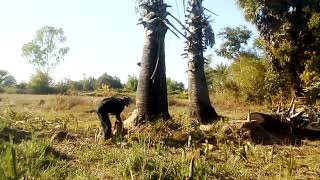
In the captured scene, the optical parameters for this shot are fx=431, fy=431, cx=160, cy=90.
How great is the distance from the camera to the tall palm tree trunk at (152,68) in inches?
405

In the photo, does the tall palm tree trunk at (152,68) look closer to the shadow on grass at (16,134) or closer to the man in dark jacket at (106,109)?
the man in dark jacket at (106,109)

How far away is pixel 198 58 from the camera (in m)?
12.1

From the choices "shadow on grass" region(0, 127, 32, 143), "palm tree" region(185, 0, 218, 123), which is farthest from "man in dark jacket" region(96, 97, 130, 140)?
"palm tree" region(185, 0, 218, 123)

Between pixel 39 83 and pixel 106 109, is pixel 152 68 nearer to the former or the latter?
pixel 106 109

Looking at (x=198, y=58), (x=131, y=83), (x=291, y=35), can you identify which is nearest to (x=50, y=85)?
(x=131, y=83)

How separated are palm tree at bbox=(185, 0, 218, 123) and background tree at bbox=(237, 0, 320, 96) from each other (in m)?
6.40

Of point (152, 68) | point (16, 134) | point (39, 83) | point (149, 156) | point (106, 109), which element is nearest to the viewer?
point (149, 156)

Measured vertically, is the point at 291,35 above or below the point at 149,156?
above

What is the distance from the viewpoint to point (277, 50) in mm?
18172

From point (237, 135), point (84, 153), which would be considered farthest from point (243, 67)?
point (84, 153)

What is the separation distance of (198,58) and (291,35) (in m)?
7.61

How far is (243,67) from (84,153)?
1669 centimetres

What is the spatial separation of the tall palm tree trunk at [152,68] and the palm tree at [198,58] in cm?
188

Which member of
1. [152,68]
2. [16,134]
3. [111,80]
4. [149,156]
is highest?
[111,80]
